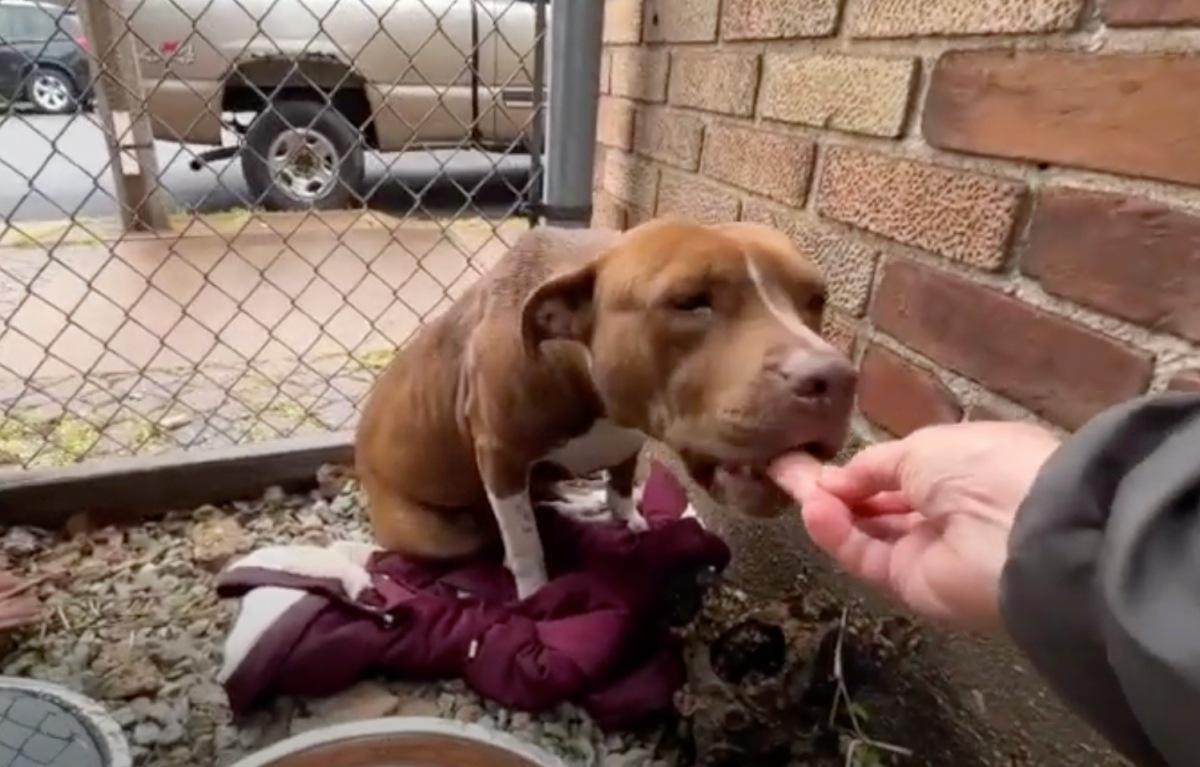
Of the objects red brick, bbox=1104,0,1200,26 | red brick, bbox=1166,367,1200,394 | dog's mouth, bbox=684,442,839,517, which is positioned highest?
red brick, bbox=1104,0,1200,26

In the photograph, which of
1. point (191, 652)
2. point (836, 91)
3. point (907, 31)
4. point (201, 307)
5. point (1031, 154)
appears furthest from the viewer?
point (201, 307)

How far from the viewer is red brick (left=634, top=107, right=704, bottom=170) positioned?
181 centimetres

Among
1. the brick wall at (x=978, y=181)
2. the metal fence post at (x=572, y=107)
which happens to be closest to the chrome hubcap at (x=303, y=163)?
the metal fence post at (x=572, y=107)

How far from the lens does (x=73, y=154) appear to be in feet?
23.4

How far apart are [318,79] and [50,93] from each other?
5516mm

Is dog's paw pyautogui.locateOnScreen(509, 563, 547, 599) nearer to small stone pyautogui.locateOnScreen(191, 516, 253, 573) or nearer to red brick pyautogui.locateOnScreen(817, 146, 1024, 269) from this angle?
small stone pyautogui.locateOnScreen(191, 516, 253, 573)

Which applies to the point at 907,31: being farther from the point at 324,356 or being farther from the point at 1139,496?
the point at 324,356

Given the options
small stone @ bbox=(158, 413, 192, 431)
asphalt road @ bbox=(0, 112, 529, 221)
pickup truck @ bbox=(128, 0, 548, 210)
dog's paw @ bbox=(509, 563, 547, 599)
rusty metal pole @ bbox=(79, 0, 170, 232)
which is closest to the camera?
dog's paw @ bbox=(509, 563, 547, 599)

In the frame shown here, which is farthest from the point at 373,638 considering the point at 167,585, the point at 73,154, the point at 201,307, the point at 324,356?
the point at 73,154

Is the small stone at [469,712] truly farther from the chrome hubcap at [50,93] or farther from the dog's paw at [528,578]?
the chrome hubcap at [50,93]

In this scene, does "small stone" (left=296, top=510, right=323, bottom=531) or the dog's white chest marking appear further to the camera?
"small stone" (left=296, top=510, right=323, bottom=531)

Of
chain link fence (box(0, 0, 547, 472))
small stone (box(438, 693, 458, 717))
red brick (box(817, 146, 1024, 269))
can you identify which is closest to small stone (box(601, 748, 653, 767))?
small stone (box(438, 693, 458, 717))

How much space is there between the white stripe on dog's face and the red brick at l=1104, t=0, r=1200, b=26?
0.44 meters

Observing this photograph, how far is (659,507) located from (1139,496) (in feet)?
4.13
